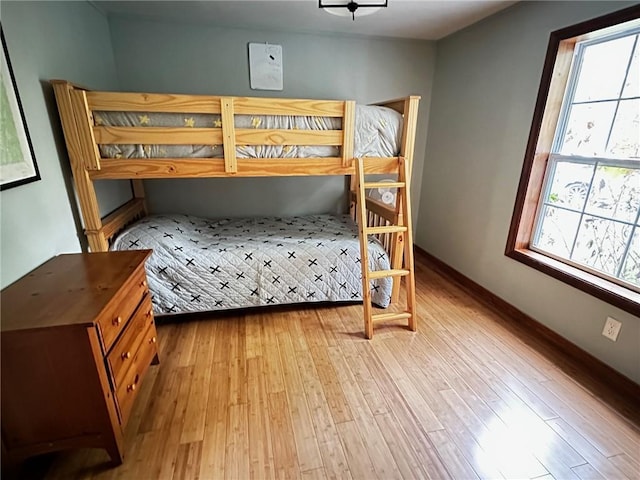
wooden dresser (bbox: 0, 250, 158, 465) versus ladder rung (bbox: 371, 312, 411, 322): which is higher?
wooden dresser (bbox: 0, 250, 158, 465)

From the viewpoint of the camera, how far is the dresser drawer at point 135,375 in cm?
138

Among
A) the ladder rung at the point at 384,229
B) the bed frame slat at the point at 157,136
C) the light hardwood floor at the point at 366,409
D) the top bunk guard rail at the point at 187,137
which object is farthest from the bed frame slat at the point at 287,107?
the light hardwood floor at the point at 366,409

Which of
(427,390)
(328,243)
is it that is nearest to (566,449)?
(427,390)

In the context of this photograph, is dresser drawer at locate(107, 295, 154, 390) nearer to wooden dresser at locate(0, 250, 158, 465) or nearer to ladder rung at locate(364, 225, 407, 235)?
wooden dresser at locate(0, 250, 158, 465)

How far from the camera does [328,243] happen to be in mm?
2514

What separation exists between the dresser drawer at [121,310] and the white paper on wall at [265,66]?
7.10 ft

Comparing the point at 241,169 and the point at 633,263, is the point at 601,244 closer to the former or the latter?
the point at 633,263

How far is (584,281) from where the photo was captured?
1.94 meters

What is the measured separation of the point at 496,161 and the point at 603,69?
82 centimetres

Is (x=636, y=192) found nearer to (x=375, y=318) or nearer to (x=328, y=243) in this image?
(x=375, y=318)

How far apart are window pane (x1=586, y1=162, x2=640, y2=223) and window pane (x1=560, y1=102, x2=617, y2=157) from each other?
14cm

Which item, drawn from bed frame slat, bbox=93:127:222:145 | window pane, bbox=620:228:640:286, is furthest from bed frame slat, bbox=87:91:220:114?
window pane, bbox=620:228:640:286

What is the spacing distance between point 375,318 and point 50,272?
188 cm

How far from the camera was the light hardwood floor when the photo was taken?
53.7 inches
